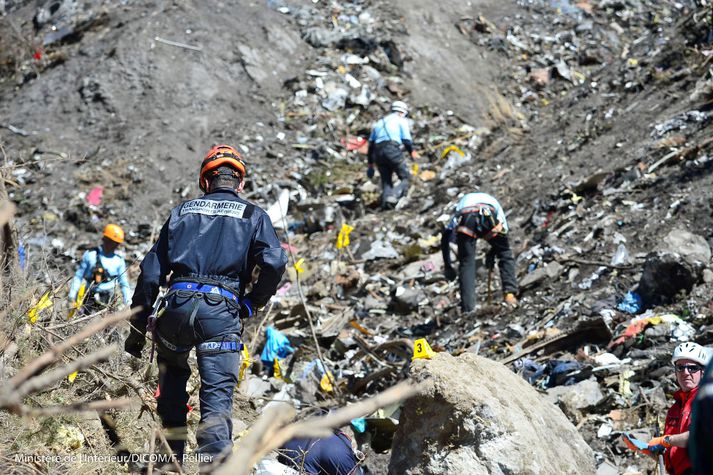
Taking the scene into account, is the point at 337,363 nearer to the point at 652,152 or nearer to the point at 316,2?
the point at 652,152

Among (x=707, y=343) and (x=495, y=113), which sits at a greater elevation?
(x=707, y=343)

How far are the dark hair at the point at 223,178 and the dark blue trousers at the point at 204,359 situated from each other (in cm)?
66

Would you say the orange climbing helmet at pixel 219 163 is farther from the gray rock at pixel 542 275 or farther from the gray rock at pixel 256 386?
the gray rock at pixel 542 275

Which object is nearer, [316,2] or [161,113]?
[161,113]

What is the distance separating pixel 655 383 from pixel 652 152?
4.52 metres

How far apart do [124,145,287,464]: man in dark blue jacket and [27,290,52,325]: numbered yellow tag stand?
49cm

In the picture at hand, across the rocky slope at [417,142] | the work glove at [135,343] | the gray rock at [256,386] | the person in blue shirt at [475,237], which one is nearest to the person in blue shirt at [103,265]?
the rocky slope at [417,142]

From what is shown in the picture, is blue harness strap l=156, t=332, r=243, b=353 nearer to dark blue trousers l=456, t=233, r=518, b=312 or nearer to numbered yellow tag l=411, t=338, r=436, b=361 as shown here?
numbered yellow tag l=411, t=338, r=436, b=361

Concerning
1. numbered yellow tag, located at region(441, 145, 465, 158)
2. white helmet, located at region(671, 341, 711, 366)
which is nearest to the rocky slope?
numbered yellow tag, located at region(441, 145, 465, 158)

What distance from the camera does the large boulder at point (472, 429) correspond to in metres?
3.39

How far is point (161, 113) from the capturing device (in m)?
13.7

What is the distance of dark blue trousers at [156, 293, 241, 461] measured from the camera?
344 centimetres

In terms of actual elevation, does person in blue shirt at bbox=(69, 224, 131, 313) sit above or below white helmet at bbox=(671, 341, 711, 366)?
below

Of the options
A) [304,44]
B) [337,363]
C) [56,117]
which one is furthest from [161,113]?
[337,363]
